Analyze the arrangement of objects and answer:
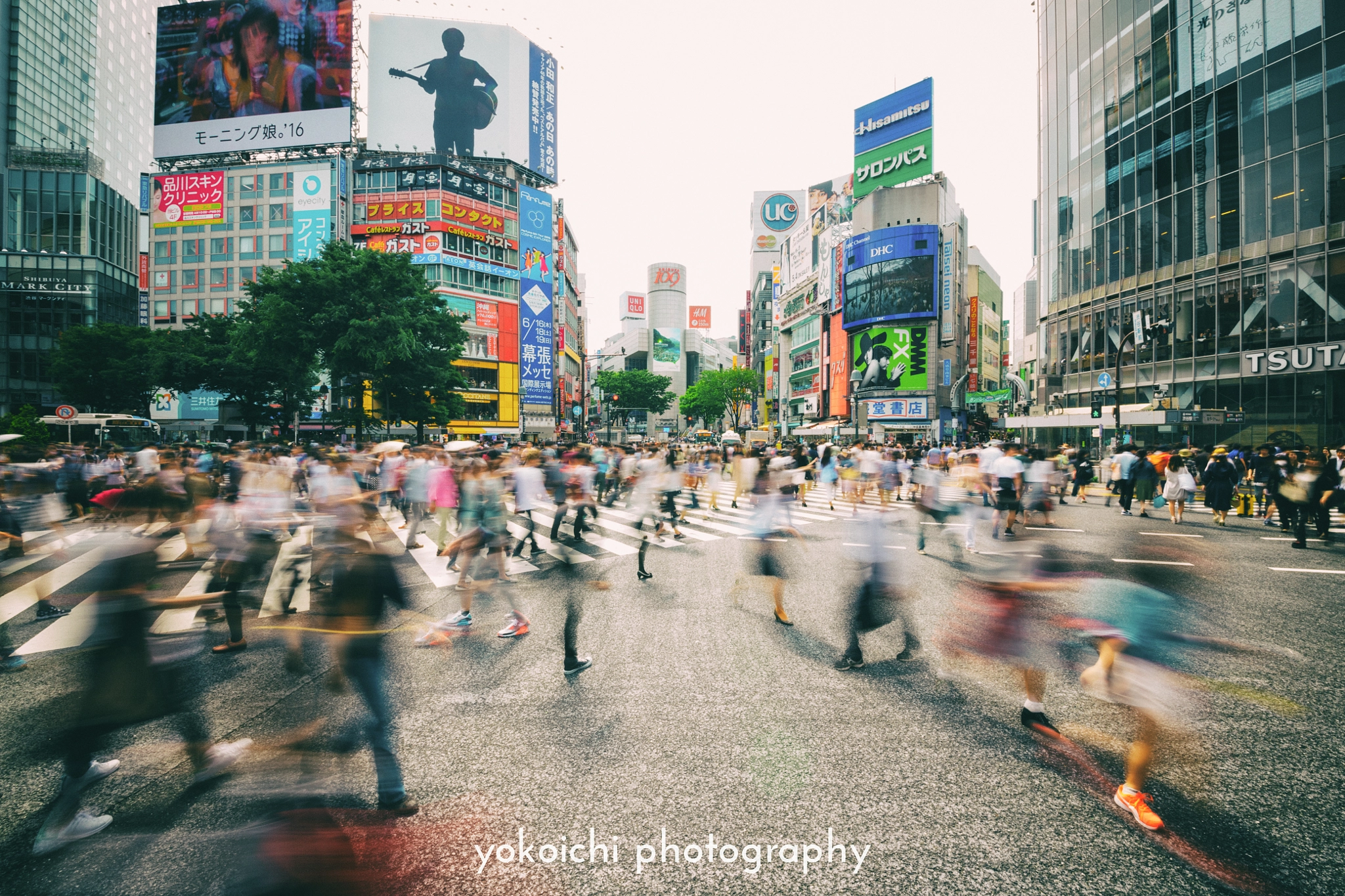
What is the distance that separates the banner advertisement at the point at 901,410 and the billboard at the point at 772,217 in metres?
69.6

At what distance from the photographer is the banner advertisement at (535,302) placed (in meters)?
60.6

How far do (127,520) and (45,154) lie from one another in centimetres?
8837

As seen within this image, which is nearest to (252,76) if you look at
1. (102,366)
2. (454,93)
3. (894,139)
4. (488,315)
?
(454,93)

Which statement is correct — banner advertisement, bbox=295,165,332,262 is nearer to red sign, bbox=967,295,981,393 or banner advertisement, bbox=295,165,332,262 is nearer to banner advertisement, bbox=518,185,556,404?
banner advertisement, bbox=518,185,556,404

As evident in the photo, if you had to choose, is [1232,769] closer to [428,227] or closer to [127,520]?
[127,520]

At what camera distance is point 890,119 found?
57.0 metres

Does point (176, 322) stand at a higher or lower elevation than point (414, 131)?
lower

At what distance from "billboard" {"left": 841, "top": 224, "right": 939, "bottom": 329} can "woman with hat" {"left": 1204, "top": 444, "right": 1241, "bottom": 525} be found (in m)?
40.4

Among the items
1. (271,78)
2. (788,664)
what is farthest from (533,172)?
(788,664)

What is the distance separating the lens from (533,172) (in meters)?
63.5

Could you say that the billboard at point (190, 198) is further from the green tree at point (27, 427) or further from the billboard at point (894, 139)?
the billboard at point (894, 139)

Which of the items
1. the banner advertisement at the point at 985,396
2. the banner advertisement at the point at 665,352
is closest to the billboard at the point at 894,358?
the banner advertisement at the point at 985,396

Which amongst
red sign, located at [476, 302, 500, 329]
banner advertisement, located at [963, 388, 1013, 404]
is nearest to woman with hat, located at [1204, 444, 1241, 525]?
banner advertisement, located at [963, 388, 1013, 404]

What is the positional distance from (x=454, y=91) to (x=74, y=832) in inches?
2688
